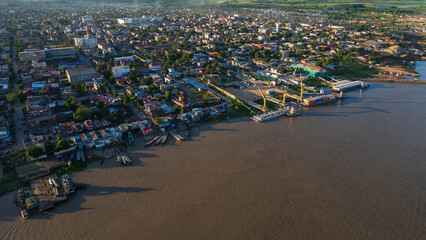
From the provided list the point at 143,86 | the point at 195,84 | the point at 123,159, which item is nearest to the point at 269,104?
the point at 195,84

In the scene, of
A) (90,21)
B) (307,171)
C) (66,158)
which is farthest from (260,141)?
(90,21)

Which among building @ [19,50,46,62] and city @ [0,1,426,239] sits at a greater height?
building @ [19,50,46,62]

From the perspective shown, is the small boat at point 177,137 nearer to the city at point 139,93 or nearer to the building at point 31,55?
the city at point 139,93

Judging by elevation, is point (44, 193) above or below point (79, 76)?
below

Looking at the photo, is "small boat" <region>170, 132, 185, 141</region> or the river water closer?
the river water

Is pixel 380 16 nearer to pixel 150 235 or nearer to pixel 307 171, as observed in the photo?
pixel 307 171

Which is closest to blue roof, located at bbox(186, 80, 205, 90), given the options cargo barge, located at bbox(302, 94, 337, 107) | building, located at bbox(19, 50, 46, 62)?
cargo barge, located at bbox(302, 94, 337, 107)

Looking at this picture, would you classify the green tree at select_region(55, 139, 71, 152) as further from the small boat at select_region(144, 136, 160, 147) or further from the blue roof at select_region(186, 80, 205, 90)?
the blue roof at select_region(186, 80, 205, 90)

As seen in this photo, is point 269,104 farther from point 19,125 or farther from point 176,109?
point 19,125
